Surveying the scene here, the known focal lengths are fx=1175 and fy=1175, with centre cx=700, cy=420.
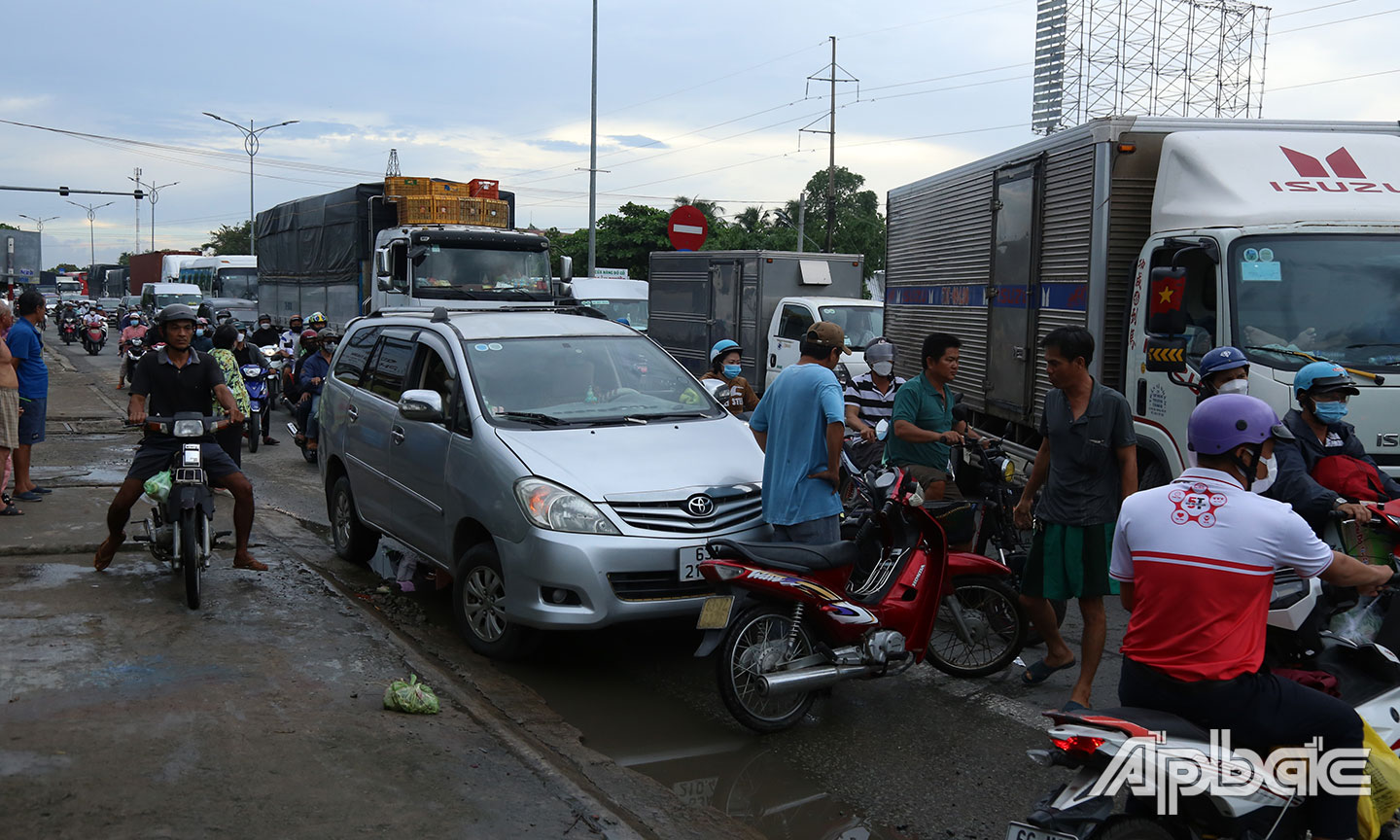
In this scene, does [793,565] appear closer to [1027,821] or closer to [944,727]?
[944,727]

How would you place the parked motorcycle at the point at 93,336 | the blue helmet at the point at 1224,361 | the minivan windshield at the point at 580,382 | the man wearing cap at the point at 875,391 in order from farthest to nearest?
1. the parked motorcycle at the point at 93,336
2. the man wearing cap at the point at 875,391
3. the minivan windshield at the point at 580,382
4. the blue helmet at the point at 1224,361

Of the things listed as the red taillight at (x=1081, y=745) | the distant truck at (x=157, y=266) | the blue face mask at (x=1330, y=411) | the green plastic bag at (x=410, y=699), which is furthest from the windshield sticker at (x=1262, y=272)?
the distant truck at (x=157, y=266)

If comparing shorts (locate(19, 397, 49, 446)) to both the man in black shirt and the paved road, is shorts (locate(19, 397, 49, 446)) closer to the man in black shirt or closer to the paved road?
the man in black shirt

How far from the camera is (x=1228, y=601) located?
3186 mm

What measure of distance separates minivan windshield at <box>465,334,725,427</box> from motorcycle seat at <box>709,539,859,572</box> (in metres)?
1.48

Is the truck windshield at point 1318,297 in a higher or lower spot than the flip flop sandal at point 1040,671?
higher

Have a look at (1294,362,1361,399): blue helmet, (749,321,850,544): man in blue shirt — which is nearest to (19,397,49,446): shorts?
(749,321,850,544): man in blue shirt

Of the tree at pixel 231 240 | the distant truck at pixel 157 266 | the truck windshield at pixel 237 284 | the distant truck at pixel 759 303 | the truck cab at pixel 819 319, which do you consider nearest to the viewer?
the truck cab at pixel 819 319

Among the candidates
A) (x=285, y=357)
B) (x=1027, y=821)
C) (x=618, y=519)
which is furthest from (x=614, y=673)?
(x=285, y=357)

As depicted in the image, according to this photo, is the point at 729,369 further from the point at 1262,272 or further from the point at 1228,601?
the point at 1228,601

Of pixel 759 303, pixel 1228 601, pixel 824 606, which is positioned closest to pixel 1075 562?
pixel 824 606

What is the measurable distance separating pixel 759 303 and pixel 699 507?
11.3 metres

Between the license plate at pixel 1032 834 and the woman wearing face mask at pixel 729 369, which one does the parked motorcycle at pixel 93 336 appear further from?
the license plate at pixel 1032 834

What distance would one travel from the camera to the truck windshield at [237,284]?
34438 millimetres
